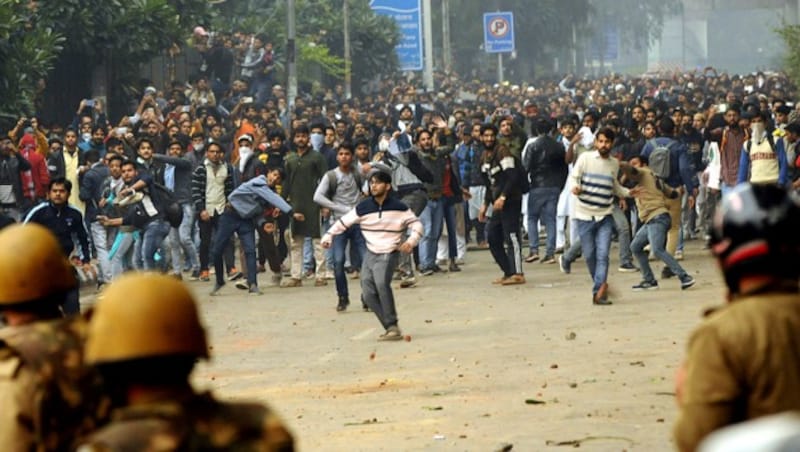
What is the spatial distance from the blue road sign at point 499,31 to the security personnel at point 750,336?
208 ft

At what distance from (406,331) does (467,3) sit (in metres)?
65.5

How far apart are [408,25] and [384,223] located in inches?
1614

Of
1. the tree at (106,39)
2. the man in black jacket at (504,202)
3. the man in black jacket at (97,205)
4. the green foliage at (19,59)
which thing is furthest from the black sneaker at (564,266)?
the tree at (106,39)

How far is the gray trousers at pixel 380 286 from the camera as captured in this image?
1469cm

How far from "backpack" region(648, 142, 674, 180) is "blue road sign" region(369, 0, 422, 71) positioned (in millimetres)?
35476

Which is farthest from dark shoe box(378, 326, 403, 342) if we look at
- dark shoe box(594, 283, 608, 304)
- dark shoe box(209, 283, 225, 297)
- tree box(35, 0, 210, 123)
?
tree box(35, 0, 210, 123)

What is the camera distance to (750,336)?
411cm

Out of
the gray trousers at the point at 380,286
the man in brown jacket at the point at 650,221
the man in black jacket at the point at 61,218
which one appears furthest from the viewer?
the man in brown jacket at the point at 650,221

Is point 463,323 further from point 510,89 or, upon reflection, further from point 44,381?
point 510,89

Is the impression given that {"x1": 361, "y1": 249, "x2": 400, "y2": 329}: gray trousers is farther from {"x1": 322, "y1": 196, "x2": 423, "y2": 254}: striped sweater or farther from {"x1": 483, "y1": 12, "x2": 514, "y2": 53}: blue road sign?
{"x1": 483, "y1": 12, "x2": 514, "y2": 53}: blue road sign

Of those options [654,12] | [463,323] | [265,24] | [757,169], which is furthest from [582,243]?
[654,12]

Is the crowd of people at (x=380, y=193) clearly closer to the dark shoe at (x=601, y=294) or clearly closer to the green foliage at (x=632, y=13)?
the dark shoe at (x=601, y=294)

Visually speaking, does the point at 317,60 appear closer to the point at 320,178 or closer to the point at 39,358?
the point at 320,178

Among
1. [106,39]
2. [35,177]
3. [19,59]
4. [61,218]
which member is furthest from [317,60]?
[61,218]
